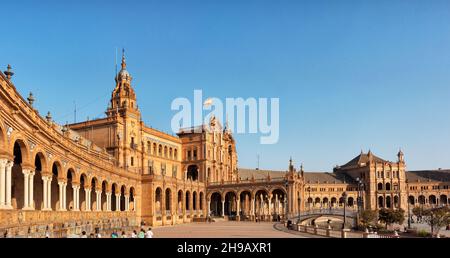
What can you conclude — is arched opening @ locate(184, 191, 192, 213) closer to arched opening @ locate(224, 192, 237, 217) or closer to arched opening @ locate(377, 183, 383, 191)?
arched opening @ locate(224, 192, 237, 217)

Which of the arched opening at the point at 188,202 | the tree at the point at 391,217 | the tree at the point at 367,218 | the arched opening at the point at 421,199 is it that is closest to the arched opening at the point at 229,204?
the arched opening at the point at 188,202

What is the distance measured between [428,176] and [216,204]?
255 ft

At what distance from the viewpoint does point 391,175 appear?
13388cm

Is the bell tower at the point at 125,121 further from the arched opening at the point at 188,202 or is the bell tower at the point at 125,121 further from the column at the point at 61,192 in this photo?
the column at the point at 61,192

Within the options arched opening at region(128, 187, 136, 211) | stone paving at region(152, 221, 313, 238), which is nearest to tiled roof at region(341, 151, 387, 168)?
arched opening at region(128, 187, 136, 211)

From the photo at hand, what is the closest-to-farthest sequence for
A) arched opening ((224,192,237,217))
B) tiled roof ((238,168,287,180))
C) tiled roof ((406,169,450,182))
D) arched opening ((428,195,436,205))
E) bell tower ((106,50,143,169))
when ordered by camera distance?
bell tower ((106,50,143,169)), arched opening ((224,192,237,217)), tiled roof ((238,168,287,180)), arched opening ((428,195,436,205)), tiled roof ((406,169,450,182))

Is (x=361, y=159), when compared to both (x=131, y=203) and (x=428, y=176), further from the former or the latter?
(x=131, y=203)

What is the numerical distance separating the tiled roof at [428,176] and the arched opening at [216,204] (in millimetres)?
70193

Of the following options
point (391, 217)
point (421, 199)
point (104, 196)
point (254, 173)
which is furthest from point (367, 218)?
point (421, 199)

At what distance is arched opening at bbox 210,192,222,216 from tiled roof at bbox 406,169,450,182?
7019 centimetres

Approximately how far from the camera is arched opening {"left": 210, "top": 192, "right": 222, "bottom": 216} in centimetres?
9262

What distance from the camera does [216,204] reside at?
313 ft

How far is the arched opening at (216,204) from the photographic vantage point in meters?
92.6
